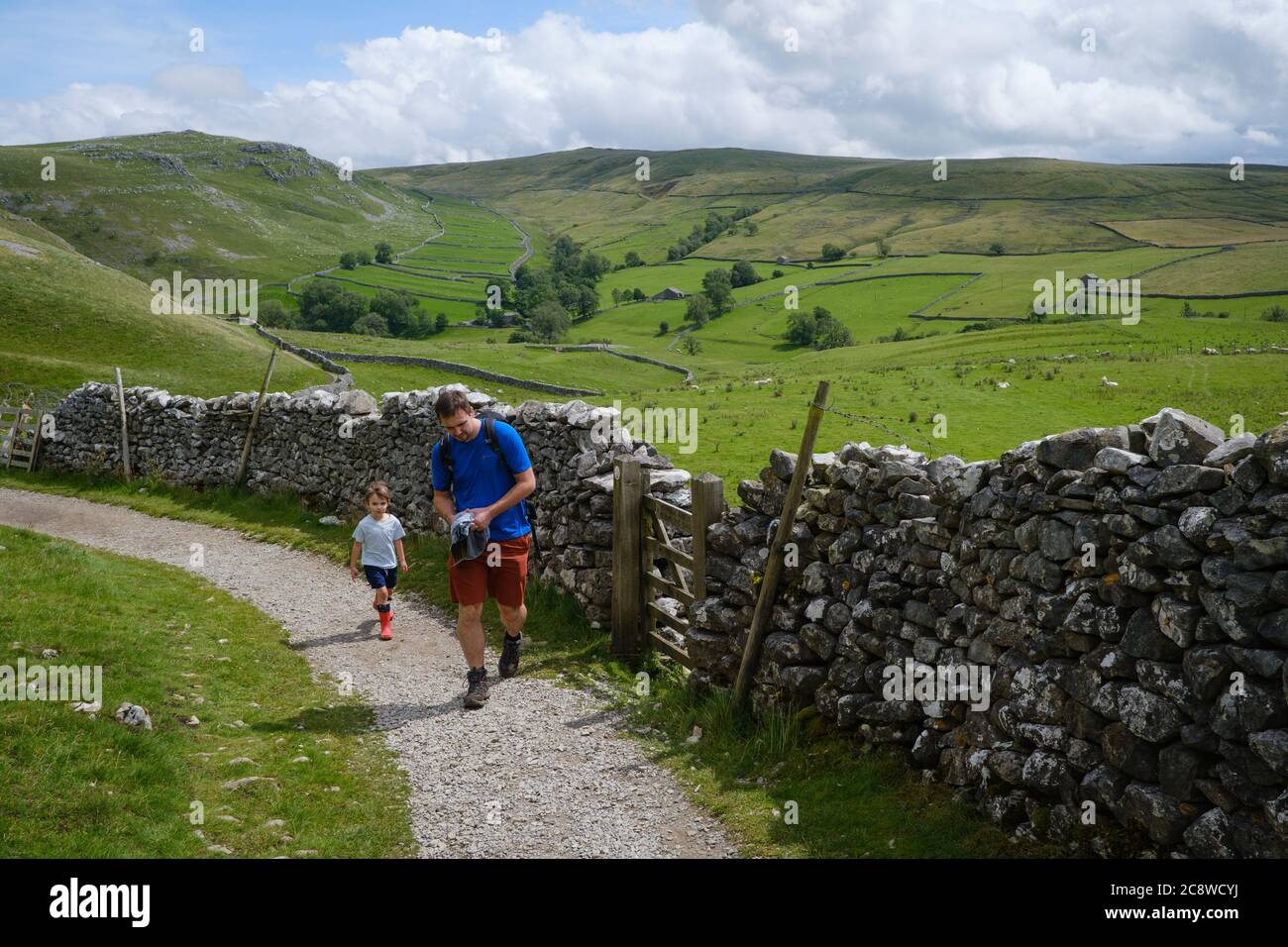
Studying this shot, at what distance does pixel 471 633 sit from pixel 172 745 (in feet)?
9.41

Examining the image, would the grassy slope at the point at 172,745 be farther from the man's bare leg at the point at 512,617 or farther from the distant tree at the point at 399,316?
the distant tree at the point at 399,316

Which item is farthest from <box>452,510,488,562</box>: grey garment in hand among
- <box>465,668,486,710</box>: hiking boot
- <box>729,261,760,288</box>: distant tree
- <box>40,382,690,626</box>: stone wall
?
<box>729,261,760,288</box>: distant tree

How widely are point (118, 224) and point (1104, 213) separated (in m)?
184

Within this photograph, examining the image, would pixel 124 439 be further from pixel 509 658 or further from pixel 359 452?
pixel 509 658

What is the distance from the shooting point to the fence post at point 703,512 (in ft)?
32.7

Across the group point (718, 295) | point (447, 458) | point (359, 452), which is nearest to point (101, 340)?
point (359, 452)

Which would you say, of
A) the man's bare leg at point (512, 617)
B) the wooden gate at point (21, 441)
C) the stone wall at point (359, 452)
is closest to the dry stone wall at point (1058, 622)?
the man's bare leg at point (512, 617)

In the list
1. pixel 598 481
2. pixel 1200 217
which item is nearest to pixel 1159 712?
pixel 598 481

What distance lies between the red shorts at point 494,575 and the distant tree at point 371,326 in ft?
371

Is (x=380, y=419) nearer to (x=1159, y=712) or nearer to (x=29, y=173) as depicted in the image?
(x=1159, y=712)

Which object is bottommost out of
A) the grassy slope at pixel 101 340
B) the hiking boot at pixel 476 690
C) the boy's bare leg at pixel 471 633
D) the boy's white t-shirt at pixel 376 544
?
the hiking boot at pixel 476 690

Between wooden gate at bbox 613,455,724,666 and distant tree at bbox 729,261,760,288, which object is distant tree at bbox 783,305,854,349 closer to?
distant tree at bbox 729,261,760,288

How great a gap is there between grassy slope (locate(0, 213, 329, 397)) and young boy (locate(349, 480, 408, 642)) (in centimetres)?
3321

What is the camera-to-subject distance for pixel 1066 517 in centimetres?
609
